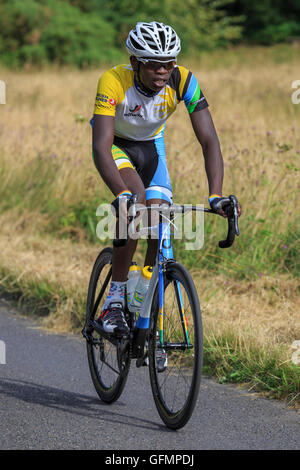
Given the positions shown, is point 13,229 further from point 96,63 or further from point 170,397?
point 96,63

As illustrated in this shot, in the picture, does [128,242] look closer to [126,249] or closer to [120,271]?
[126,249]

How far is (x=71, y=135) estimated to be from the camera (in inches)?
420

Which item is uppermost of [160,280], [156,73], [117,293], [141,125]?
[156,73]

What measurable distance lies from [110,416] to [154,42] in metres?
2.17

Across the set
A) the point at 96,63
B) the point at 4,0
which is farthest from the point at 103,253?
the point at 4,0

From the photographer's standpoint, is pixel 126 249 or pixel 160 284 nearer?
pixel 160 284

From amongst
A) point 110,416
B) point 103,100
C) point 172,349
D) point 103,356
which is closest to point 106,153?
point 103,100

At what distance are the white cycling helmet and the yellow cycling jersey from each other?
0.28 meters

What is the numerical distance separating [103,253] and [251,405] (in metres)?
1.35

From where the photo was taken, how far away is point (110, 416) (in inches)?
181

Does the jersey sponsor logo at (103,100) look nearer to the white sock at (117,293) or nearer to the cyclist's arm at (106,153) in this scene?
the cyclist's arm at (106,153)

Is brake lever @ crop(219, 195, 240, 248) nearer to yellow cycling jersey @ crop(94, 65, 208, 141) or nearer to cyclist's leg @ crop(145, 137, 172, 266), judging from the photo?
cyclist's leg @ crop(145, 137, 172, 266)

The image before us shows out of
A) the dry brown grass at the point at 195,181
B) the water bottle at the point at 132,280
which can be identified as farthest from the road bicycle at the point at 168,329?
the dry brown grass at the point at 195,181
